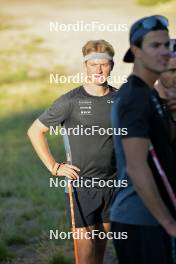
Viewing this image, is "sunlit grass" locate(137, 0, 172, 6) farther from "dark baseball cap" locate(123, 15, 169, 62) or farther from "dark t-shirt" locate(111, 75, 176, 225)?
"dark t-shirt" locate(111, 75, 176, 225)

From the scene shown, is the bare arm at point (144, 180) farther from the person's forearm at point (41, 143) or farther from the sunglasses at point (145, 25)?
the person's forearm at point (41, 143)

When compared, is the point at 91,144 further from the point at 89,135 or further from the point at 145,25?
the point at 145,25

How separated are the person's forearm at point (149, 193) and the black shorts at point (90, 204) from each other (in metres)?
2.51

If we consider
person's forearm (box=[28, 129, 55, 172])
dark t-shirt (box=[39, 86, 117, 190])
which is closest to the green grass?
person's forearm (box=[28, 129, 55, 172])

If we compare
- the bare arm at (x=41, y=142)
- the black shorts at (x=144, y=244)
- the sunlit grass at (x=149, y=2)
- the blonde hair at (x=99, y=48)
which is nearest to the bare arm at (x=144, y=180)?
the black shorts at (x=144, y=244)

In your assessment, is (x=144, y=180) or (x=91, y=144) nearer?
(x=144, y=180)

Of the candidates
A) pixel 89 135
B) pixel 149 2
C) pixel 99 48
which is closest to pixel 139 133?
pixel 89 135

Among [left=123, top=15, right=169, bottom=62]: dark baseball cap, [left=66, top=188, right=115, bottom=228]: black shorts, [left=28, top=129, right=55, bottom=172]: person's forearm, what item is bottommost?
[left=66, top=188, right=115, bottom=228]: black shorts

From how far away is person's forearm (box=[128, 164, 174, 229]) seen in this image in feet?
13.2

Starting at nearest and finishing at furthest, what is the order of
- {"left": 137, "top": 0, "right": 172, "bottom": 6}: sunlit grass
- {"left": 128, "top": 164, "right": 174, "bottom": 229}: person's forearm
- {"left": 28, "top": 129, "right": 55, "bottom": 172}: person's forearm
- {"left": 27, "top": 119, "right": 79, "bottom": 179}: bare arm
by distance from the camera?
{"left": 128, "top": 164, "right": 174, "bottom": 229}: person's forearm
{"left": 27, "top": 119, "right": 79, "bottom": 179}: bare arm
{"left": 28, "top": 129, "right": 55, "bottom": 172}: person's forearm
{"left": 137, "top": 0, "right": 172, "bottom": 6}: sunlit grass

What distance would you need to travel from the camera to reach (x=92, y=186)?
6.58 metres

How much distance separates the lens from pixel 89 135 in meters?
6.50

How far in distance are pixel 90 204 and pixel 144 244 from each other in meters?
2.35

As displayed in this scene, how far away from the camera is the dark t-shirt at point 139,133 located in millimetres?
4074
